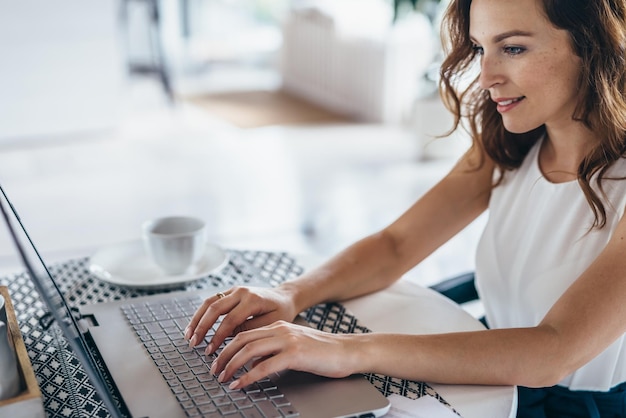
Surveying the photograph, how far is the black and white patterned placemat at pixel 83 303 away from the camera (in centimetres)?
101

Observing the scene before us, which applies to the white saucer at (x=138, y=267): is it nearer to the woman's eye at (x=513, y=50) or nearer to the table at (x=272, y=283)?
the table at (x=272, y=283)

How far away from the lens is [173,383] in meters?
0.99

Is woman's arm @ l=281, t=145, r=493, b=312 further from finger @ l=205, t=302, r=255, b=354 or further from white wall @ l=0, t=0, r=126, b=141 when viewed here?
white wall @ l=0, t=0, r=126, b=141

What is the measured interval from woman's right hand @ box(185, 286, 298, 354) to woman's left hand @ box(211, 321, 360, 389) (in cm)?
8

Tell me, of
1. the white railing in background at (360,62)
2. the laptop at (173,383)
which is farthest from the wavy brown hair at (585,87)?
the white railing in background at (360,62)

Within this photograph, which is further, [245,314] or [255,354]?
[245,314]

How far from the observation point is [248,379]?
0.96m

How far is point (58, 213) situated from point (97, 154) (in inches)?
42.1

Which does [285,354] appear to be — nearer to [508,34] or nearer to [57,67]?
[508,34]

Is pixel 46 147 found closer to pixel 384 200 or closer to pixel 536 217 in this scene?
pixel 384 200

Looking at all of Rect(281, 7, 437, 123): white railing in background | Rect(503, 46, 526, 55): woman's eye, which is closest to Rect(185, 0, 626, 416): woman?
Rect(503, 46, 526, 55): woman's eye

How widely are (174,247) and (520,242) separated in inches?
22.3

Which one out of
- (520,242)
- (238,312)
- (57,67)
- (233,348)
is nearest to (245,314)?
(238,312)

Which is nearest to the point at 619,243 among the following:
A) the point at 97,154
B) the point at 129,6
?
the point at 97,154
